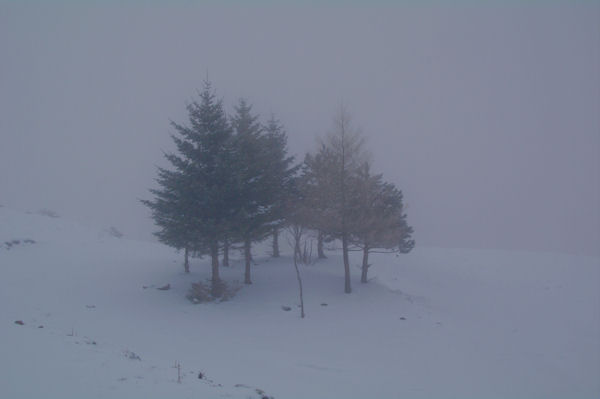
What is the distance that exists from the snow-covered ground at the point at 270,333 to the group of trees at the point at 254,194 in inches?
122

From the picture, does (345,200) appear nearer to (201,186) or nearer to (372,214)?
(372,214)

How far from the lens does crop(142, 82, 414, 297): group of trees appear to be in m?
18.9

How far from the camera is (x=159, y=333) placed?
46.2 ft

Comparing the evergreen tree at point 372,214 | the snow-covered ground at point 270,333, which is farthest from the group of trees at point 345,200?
the snow-covered ground at point 270,333

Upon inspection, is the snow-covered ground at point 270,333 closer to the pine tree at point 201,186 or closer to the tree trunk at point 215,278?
the tree trunk at point 215,278

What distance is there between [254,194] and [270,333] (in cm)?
814

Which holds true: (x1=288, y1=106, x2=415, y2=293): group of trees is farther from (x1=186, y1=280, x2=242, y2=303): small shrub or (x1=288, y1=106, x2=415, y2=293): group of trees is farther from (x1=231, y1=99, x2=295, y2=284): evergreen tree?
(x1=186, y1=280, x2=242, y2=303): small shrub

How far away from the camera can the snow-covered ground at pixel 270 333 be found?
7.97 m

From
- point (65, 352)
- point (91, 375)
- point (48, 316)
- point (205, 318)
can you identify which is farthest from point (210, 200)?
point (91, 375)

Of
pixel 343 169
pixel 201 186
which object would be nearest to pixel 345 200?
pixel 343 169

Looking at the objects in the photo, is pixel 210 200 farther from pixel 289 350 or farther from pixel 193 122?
pixel 289 350

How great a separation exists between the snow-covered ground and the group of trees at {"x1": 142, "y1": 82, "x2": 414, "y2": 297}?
3.11 metres

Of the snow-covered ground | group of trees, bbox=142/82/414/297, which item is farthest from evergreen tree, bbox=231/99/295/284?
the snow-covered ground

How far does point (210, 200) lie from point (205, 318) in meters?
6.00
